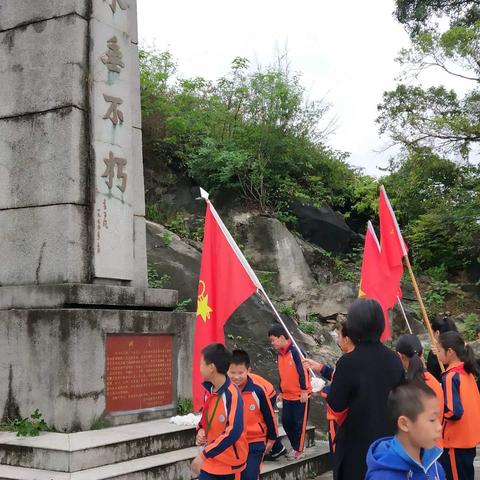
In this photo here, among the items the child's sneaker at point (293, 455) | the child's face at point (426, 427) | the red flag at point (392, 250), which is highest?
the red flag at point (392, 250)

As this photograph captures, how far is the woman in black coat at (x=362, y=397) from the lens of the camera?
10.8 feet

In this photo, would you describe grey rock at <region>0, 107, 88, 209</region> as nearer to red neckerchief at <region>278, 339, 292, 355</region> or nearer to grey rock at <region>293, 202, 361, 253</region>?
red neckerchief at <region>278, 339, 292, 355</region>

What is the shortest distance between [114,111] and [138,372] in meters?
2.69

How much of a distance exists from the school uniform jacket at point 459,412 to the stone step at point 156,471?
178 centimetres

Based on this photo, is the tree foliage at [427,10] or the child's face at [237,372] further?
the tree foliage at [427,10]

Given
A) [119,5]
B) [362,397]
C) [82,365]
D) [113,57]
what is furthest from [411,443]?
[119,5]

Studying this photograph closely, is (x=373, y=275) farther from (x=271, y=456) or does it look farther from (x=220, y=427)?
(x=220, y=427)

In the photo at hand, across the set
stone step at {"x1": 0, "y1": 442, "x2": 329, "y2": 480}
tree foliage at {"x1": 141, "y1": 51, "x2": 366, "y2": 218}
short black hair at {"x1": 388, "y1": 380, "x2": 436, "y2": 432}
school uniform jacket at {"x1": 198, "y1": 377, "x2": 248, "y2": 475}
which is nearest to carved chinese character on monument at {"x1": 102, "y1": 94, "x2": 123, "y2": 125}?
stone step at {"x1": 0, "y1": 442, "x2": 329, "y2": 480}

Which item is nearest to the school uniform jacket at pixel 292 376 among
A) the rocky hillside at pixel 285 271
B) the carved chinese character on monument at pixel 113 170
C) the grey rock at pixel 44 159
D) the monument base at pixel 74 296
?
the monument base at pixel 74 296

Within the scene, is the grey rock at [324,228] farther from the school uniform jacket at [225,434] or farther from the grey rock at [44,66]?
the school uniform jacket at [225,434]

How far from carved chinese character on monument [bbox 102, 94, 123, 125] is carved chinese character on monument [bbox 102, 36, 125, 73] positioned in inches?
12.2

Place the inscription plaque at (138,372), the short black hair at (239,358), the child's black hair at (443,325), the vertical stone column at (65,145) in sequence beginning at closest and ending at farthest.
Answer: the short black hair at (239,358) → the inscription plaque at (138,372) → the child's black hair at (443,325) → the vertical stone column at (65,145)

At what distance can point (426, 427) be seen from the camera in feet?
8.04

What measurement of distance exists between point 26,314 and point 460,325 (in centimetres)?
1433
